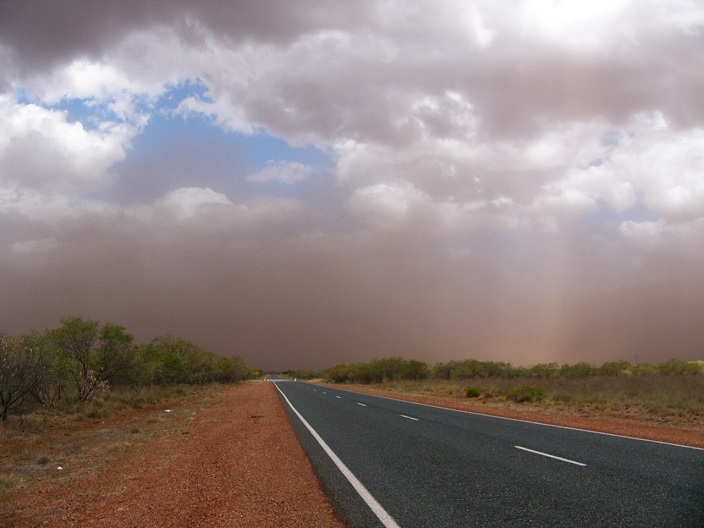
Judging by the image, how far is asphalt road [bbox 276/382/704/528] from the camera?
5730mm

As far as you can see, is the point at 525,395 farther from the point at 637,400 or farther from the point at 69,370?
the point at 69,370

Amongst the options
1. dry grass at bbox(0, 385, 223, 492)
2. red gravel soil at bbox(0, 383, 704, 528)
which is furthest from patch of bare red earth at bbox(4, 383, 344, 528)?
dry grass at bbox(0, 385, 223, 492)

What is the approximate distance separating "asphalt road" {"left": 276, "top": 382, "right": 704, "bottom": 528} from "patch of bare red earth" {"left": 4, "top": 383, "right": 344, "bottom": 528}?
554mm

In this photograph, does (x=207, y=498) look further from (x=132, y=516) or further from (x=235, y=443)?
(x=235, y=443)

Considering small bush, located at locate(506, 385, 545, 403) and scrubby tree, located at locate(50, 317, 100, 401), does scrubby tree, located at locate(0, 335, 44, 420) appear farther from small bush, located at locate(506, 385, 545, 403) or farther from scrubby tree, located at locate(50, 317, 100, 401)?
small bush, located at locate(506, 385, 545, 403)

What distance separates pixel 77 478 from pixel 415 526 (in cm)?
788

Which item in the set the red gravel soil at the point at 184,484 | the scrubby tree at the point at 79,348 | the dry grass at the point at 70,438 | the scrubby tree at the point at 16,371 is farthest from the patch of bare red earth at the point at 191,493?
the scrubby tree at the point at 79,348

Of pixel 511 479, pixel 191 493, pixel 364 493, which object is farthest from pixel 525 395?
pixel 191 493

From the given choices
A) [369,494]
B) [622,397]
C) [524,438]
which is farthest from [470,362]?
[369,494]

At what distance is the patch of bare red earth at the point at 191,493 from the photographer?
6.42 metres

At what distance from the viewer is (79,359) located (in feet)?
98.7

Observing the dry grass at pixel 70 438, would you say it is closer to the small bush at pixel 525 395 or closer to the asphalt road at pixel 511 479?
the asphalt road at pixel 511 479

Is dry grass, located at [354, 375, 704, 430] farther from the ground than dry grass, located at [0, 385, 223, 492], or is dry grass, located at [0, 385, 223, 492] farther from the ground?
dry grass, located at [354, 375, 704, 430]

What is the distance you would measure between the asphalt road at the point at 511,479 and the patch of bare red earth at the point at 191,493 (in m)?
0.55
